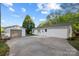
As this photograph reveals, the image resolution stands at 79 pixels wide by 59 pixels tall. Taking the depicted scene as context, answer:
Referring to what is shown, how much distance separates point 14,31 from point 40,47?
0.29 meters

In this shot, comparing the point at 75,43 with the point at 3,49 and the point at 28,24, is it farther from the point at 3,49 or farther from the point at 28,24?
the point at 3,49

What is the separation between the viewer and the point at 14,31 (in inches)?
74.7

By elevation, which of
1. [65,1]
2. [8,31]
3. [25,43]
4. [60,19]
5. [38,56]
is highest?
[65,1]

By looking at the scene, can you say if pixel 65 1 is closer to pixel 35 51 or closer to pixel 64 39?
pixel 64 39

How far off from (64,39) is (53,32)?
0.13 m

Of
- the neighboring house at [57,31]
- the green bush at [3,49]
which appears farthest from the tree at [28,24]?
the green bush at [3,49]

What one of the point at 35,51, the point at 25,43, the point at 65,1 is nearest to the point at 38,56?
the point at 35,51

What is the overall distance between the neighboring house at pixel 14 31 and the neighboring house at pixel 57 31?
0.13 metres

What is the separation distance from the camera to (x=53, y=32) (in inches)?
74.2

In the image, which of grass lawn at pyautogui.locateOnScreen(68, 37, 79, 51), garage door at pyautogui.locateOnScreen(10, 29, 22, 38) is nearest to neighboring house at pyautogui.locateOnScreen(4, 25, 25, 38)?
garage door at pyautogui.locateOnScreen(10, 29, 22, 38)

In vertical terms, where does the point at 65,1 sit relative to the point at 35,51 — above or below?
above

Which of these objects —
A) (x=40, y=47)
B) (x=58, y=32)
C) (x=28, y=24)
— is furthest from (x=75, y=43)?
(x=28, y=24)

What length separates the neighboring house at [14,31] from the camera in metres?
1.88

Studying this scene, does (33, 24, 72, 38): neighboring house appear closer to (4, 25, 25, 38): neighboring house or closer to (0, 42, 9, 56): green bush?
(4, 25, 25, 38): neighboring house
